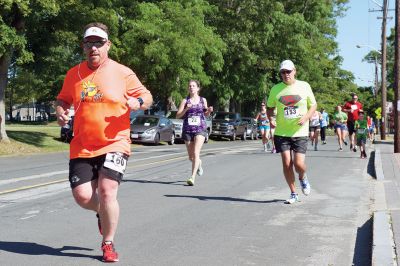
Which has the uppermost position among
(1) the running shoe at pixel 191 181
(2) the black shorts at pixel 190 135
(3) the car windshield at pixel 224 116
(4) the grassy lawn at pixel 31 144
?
(3) the car windshield at pixel 224 116

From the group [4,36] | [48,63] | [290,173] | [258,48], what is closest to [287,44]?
[258,48]

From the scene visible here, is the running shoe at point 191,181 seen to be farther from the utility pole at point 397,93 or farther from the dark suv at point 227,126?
the dark suv at point 227,126

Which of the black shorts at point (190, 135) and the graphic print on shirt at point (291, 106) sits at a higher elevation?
the graphic print on shirt at point (291, 106)

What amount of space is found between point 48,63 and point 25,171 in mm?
10902

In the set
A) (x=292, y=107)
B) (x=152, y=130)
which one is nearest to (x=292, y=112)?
(x=292, y=107)

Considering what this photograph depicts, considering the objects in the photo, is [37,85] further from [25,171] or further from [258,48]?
[25,171]

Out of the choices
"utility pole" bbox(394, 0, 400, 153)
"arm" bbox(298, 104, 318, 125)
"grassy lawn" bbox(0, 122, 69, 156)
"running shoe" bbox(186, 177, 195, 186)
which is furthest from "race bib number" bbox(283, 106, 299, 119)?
"grassy lawn" bbox(0, 122, 69, 156)

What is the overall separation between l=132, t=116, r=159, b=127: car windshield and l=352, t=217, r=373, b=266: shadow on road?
21.5m

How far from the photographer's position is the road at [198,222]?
5.40 m

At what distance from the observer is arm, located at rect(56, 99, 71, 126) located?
4984mm

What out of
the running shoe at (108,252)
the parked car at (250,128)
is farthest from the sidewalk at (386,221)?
the parked car at (250,128)

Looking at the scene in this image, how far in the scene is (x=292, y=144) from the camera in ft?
27.0

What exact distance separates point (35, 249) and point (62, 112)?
1428 mm

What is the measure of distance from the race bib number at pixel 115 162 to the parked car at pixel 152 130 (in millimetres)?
22202
